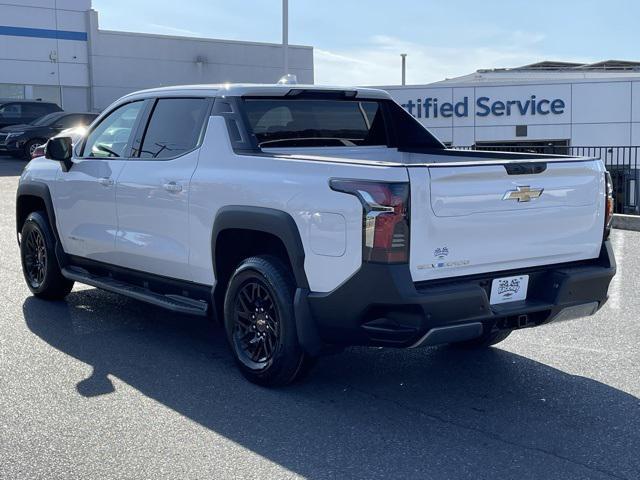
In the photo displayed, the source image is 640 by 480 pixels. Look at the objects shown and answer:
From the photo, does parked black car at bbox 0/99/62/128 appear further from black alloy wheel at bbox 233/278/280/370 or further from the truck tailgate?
the truck tailgate

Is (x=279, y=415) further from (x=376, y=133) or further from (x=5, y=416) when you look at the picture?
(x=376, y=133)

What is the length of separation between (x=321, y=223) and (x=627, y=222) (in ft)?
32.0

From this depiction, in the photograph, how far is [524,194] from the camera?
16.1 feet

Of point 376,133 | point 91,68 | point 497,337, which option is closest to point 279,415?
point 497,337

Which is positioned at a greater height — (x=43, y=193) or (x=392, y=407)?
(x=43, y=193)

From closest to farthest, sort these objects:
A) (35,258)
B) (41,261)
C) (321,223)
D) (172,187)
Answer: (321,223), (172,187), (41,261), (35,258)

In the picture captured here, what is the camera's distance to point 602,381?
17.8ft

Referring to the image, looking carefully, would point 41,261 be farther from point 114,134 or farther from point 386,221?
point 386,221

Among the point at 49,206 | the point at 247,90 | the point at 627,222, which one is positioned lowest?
the point at 627,222

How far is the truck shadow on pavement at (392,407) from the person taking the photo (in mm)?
4199

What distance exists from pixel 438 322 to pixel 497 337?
5.72 feet

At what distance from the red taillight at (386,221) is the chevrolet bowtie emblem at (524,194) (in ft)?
2.25

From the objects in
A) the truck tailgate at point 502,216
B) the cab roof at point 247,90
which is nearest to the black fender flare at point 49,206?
the cab roof at point 247,90

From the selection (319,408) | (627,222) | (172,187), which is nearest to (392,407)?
(319,408)
